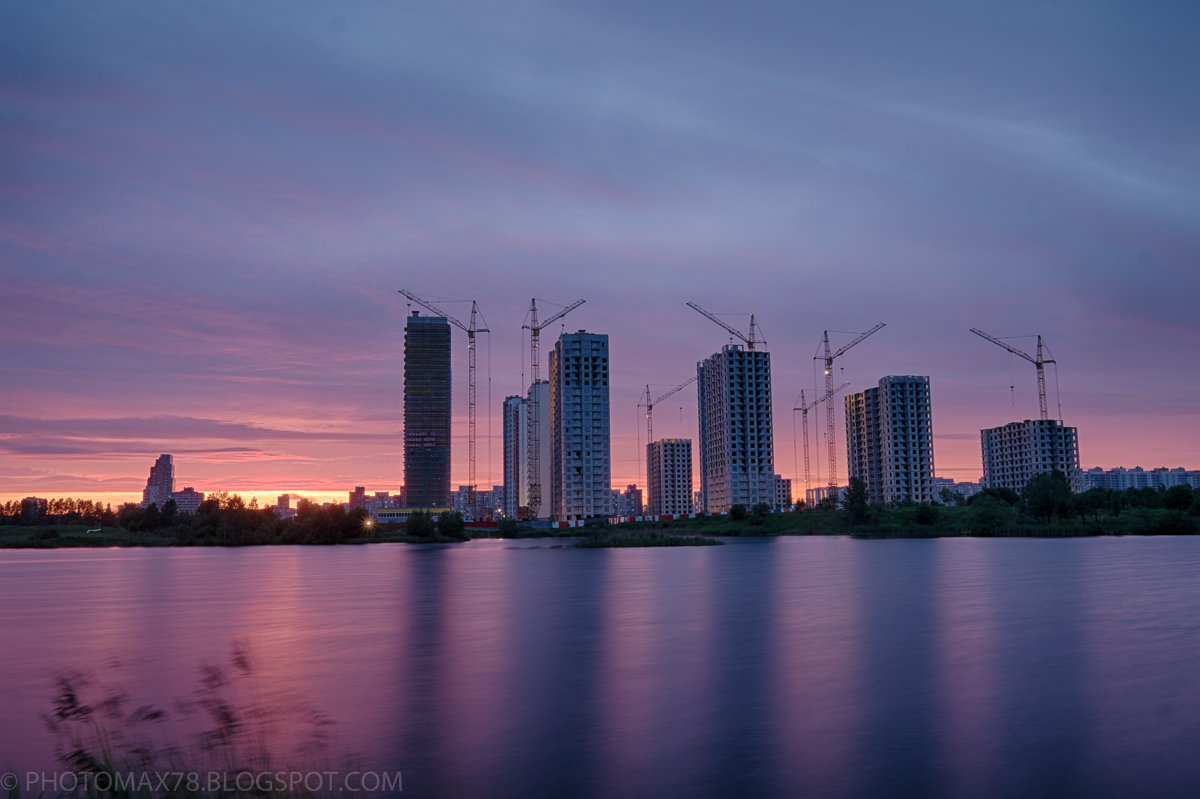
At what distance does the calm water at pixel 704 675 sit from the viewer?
2102 centimetres

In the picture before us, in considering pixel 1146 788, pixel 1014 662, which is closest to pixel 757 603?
pixel 1014 662

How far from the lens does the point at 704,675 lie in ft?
109

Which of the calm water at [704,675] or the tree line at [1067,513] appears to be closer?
the calm water at [704,675]

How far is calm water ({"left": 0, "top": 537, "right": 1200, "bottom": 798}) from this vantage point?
21.0m

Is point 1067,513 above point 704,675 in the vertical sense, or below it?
above

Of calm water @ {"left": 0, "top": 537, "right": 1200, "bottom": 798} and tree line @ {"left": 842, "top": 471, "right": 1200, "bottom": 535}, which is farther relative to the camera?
tree line @ {"left": 842, "top": 471, "right": 1200, "bottom": 535}

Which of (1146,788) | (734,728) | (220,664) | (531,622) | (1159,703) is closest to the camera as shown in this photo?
(1146,788)

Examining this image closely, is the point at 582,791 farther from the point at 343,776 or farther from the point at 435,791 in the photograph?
the point at 343,776

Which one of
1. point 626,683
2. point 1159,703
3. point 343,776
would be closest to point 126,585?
point 626,683

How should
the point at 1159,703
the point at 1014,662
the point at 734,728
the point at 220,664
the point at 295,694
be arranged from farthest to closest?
the point at 220,664, the point at 1014,662, the point at 295,694, the point at 1159,703, the point at 734,728

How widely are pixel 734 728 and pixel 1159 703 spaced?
48.8 ft

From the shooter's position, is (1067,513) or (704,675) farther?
(1067,513)

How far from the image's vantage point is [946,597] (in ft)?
194

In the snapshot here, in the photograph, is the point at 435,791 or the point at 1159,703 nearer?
the point at 435,791
